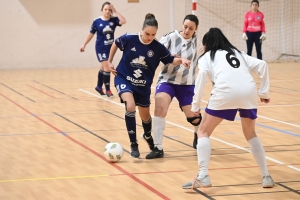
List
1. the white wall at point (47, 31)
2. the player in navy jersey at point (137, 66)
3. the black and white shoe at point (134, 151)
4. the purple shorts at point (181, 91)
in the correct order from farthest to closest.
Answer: the white wall at point (47, 31)
the purple shorts at point (181, 91)
the black and white shoe at point (134, 151)
the player in navy jersey at point (137, 66)

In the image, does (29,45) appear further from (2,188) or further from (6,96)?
(2,188)

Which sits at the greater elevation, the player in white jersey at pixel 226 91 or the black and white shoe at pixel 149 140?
the player in white jersey at pixel 226 91

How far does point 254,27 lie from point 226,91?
535 inches

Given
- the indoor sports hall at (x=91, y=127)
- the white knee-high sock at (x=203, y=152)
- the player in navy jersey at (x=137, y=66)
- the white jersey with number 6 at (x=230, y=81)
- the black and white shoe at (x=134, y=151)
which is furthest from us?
the black and white shoe at (x=134, y=151)

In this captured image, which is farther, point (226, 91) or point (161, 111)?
point (161, 111)

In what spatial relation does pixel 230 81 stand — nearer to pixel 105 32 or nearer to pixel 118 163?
pixel 118 163

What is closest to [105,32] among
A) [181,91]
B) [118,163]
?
[181,91]

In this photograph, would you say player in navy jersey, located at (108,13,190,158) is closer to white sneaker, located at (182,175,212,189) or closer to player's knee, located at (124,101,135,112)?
player's knee, located at (124,101,135,112)

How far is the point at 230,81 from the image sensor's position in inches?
216

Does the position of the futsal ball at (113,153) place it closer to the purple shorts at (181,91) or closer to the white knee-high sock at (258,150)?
the purple shorts at (181,91)

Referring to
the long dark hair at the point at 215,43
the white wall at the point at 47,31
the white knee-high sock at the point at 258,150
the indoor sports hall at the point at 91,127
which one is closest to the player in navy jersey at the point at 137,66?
the indoor sports hall at the point at 91,127

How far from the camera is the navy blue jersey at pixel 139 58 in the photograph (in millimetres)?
6930

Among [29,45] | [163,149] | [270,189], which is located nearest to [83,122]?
[163,149]

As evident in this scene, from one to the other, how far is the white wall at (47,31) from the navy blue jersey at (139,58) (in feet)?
43.3
